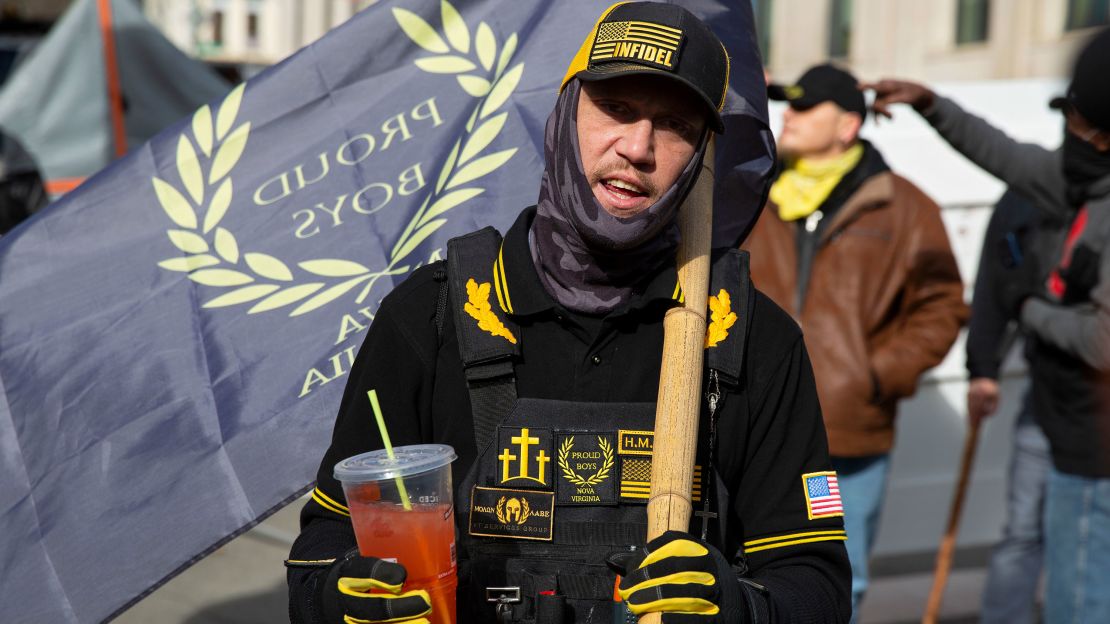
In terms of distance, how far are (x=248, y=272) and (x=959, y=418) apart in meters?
4.90

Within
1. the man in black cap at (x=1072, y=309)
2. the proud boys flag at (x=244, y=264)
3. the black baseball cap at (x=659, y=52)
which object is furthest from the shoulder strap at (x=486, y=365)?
the man in black cap at (x=1072, y=309)

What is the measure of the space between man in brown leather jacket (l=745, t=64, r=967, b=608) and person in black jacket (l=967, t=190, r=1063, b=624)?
227 millimetres

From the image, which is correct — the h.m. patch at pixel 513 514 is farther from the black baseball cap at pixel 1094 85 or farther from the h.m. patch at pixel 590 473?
the black baseball cap at pixel 1094 85

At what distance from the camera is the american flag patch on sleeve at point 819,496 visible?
2354mm

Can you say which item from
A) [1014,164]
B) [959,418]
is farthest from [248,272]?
[959,418]

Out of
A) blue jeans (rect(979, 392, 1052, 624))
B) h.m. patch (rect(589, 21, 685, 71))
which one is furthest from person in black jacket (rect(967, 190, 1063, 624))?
h.m. patch (rect(589, 21, 685, 71))

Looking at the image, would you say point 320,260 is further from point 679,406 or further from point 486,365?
point 679,406

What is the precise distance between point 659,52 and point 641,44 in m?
0.04

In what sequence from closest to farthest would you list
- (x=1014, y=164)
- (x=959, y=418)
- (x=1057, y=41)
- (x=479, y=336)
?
(x=479, y=336) → (x=1014, y=164) → (x=959, y=418) → (x=1057, y=41)

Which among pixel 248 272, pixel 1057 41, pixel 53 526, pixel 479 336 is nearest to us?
pixel 479 336

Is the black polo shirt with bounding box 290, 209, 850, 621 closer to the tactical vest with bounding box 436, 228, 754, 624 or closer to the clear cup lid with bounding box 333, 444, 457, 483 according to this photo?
the tactical vest with bounding box 436, 228, 754, 624

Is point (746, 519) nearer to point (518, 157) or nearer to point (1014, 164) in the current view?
point (518, 157)

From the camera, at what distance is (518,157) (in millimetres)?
3311

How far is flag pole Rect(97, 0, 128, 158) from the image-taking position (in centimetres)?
827
